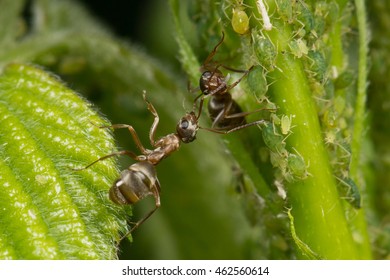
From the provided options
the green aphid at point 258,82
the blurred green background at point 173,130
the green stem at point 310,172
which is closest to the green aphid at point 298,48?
the green stem at point 310,172

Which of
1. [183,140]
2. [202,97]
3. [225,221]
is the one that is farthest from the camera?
[225,221]

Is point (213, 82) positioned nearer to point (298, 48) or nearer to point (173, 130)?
point (298, 48)

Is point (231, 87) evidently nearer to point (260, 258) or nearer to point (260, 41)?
point (260, 41)

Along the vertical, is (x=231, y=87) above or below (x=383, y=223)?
above

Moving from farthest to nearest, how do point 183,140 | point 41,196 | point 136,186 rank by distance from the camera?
point 183,140, point 136,186, point 41,196

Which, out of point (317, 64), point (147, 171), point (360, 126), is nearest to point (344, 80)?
point (360, 126)

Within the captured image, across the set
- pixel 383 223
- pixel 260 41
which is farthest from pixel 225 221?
pixel 260 41

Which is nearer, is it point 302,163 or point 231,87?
point 302,163

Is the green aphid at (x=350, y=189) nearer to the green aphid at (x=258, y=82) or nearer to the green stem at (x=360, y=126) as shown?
the green stem at (x=360, y=126)
